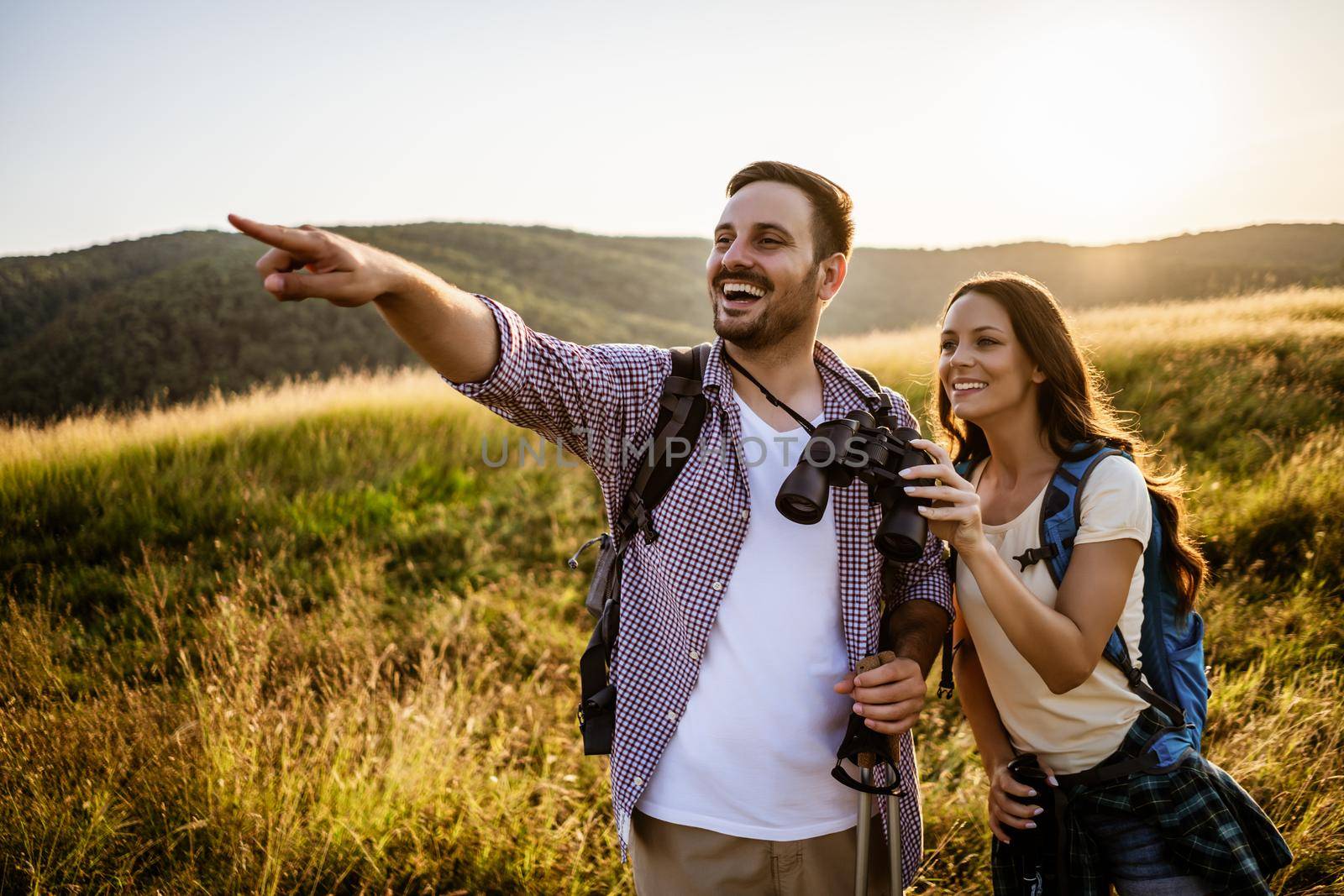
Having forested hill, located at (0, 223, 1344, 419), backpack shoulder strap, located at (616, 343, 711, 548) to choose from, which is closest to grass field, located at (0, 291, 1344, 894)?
backpack shoulder strap, located at (616, 343, 711, 548)

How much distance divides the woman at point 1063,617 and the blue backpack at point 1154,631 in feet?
0.08

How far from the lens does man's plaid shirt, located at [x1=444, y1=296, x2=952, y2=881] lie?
1.77 meters

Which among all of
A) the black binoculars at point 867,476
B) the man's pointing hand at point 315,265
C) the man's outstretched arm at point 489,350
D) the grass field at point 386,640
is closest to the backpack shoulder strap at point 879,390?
the black binoculars at point 867,476

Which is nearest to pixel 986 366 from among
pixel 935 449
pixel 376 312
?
pixel 935 449

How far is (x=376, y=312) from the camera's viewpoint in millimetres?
21812

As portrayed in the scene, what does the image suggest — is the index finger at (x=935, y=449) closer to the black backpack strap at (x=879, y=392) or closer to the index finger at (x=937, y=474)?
the index finger at (x=937, y=474)

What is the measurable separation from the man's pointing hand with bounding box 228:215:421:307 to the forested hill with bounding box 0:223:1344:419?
18.6 meters

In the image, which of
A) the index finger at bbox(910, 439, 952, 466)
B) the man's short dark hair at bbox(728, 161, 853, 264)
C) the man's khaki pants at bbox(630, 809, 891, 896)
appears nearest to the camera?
the index finger at bbox(910, 439, 952, 466)

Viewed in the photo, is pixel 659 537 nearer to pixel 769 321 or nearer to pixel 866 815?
pixel 769 321

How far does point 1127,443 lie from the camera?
6.97 feet

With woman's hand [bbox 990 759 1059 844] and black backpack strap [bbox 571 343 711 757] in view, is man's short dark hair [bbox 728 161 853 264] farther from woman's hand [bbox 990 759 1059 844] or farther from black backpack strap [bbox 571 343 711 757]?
woman's hand [bbox 990 759 1059 844]

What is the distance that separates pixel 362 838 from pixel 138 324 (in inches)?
1593

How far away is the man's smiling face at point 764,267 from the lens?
6.75ft

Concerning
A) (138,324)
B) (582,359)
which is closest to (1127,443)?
(582,359)
